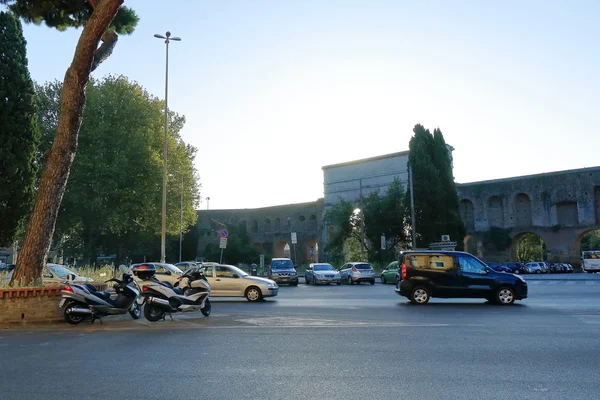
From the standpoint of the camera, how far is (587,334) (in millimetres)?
9250

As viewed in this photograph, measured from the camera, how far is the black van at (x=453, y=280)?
15.8m

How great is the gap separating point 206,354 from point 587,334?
268 inches

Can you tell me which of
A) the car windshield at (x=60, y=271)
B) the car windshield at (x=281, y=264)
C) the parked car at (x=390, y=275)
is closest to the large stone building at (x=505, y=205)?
the parked car at (x=390, y=275)

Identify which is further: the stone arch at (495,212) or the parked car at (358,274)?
the stone arch at (495,212)

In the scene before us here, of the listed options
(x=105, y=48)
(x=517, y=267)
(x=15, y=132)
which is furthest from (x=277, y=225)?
(x=105, y=48)

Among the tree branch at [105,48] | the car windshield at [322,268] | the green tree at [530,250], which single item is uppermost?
the tree branch at [105,48]


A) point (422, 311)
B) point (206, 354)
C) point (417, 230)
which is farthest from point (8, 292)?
point (417, 230)

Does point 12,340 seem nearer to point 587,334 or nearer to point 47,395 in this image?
point 47,395

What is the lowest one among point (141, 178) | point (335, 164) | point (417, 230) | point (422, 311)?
point (422, 311)

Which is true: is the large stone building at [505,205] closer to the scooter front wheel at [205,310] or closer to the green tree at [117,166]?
the green tree at [117,166]

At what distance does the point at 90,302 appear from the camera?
11883mm

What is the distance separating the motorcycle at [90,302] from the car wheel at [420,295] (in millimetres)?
8506

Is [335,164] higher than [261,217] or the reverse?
higher

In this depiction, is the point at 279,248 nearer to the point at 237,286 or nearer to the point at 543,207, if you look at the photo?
the point at 543,207
